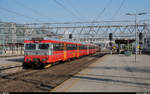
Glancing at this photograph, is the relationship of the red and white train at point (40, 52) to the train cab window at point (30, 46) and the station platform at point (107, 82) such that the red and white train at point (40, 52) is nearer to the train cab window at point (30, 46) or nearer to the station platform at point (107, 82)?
the train cab window at point (30, 46)

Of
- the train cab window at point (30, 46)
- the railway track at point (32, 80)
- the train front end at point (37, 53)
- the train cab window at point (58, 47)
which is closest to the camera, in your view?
the railway track at point (32, 80)

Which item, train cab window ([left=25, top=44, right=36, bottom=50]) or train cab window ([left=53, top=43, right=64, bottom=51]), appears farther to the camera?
train cab window ([left=53, top=43, right=64, bottom=51])

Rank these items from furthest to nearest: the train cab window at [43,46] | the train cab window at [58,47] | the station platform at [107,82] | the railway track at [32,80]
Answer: the train cab window at [58,47] < the train cab window at [43,46] < the railway track at [32,80] < the station platform at [107,82]

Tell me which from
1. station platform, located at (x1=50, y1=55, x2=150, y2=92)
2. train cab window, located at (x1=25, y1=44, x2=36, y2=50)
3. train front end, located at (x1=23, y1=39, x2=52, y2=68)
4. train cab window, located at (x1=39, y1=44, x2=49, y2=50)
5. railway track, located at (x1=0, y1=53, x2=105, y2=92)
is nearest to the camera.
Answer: station platform, located at (x1=50, y1=55, x2=150, y2=92)

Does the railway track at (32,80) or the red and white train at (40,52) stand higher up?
the red and white train at (40,52)

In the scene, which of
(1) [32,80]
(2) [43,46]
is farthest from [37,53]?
(1) [32,80]

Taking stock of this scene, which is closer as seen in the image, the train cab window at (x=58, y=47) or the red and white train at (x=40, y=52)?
the red and white train at (x=40, y=52)

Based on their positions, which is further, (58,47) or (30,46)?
(58,47)

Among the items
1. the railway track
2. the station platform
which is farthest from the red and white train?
the station platform

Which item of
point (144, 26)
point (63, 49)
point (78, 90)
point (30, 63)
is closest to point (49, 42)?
point (30, 63)

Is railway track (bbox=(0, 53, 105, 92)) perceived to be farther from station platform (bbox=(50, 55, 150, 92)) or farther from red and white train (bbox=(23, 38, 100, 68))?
red and white train (bbox=(23, 38, 100, 68))

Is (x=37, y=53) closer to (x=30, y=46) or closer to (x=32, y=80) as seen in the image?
(x=30, y=46)

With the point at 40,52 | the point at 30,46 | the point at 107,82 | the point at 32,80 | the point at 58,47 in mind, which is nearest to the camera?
the point at 107,82

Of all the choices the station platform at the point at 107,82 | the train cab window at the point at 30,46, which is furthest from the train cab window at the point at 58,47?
the station platform at the point at 107,82
